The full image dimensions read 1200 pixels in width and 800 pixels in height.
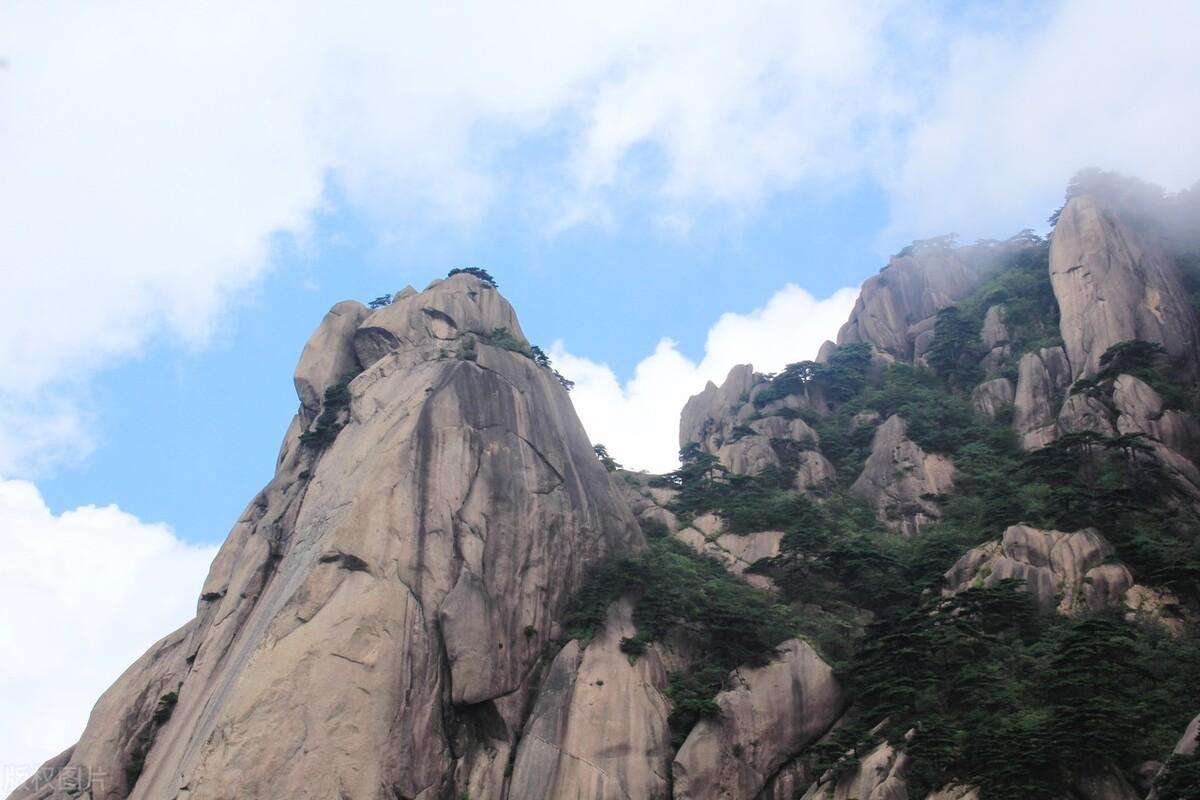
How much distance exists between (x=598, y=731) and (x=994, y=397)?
88.9ft

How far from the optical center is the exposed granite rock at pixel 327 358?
4038cm

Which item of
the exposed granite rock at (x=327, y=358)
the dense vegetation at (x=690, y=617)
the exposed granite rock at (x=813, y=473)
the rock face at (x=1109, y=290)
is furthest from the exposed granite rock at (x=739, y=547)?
the exposed granite rock at (x=327, y=358)

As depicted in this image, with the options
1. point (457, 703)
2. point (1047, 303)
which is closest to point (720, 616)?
point (457, 703)

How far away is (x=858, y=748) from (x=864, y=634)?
19.6ft

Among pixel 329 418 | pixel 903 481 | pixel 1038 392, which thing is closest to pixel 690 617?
pixel 903 481

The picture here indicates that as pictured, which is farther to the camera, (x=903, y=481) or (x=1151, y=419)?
(x=903, y=481)

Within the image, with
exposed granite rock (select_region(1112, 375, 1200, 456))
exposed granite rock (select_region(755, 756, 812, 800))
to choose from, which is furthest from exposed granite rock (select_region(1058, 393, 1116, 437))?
exposed granite rock (select_region(755, 756, 812, 800))

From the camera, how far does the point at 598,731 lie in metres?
27.1

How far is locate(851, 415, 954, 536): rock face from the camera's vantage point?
39844 mm

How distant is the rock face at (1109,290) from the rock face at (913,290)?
11.0 metres

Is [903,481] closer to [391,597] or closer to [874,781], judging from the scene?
[874,781]

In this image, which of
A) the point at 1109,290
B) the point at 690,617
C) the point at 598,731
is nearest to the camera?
the point at 598,731

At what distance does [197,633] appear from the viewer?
33.4 meters

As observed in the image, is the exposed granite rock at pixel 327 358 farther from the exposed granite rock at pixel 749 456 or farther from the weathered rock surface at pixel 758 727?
the weathered rock surface at pixel 758 727
